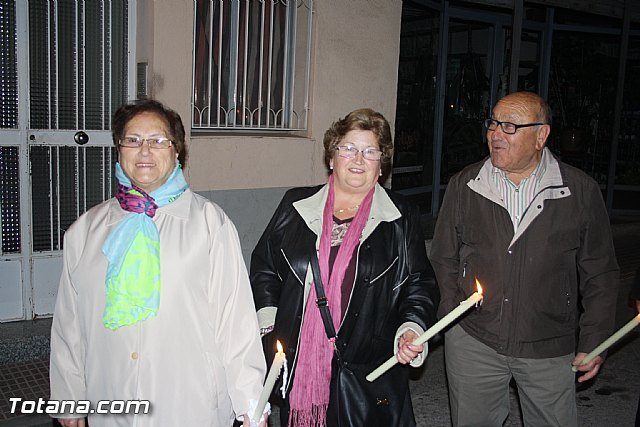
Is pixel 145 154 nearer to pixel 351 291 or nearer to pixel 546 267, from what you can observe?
pixel 351 291

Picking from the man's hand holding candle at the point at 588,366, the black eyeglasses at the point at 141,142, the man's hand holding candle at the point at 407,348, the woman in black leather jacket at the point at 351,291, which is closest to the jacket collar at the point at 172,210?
the black eyeglasses at the point at 141,142

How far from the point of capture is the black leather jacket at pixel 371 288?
10.2ft

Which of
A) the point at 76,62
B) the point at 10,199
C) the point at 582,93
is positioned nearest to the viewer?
the point at 10,199

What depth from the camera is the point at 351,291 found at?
311 centimetres

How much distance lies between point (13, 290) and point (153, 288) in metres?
3.75

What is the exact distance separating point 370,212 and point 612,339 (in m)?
1.31

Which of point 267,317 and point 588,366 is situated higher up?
point 267,317

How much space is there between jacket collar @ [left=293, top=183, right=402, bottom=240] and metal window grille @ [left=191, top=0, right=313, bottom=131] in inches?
135

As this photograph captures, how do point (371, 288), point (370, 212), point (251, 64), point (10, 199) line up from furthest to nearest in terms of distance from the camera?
point (251, 64)
point (10, 199)
point (370, 212)
point (371, 288)

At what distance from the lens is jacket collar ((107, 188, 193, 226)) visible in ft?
9.07

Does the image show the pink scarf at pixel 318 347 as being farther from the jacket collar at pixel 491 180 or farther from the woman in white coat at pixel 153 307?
the jacket collar at pixel 491 180

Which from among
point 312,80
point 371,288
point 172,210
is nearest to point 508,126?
point 371,288

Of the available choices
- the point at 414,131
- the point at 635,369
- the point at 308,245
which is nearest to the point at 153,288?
the point at 308,245

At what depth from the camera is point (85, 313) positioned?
2.73 meters
